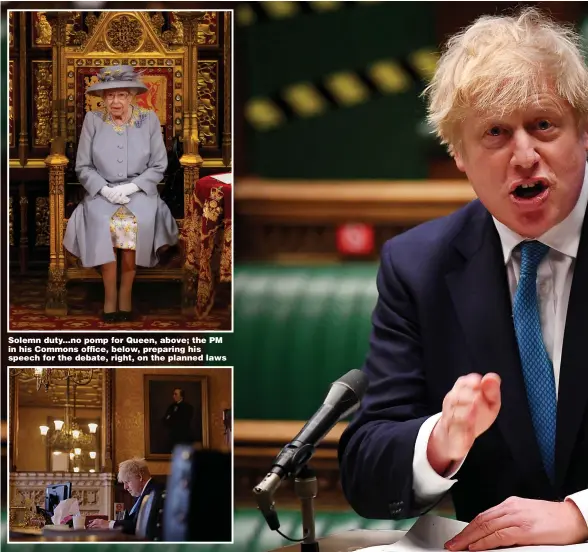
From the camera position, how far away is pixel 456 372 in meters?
2.27

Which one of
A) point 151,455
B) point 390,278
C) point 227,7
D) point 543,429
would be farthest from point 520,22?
point 151,455

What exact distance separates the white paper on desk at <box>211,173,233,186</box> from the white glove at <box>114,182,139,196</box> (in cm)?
23

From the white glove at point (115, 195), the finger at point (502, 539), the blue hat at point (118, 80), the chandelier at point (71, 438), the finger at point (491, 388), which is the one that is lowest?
the chandelier at point (71, 438)

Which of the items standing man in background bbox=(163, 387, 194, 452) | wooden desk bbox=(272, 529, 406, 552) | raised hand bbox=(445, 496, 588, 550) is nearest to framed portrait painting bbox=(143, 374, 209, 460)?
standing man in background bbox=(163, 387, 194, 452)

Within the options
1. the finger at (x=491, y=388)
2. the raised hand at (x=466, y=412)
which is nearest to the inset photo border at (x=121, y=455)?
the raised hand at (x=466, y=412)

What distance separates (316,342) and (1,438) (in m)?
0.99

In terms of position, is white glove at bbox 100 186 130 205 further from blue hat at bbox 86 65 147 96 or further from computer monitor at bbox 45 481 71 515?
computer monitor at bbox 45 481 71 515

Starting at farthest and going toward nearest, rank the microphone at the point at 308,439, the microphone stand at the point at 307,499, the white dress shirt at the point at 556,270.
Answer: the white dress shirt at the point at 556,270 < the microphone stand at the point at 307,499 < the microphone at the point at 308,439

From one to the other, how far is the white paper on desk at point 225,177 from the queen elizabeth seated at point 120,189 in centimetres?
15

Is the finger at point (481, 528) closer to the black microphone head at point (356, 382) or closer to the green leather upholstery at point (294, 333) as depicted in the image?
the black microphone head at point (356, 382)

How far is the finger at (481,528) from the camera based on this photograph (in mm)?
1932

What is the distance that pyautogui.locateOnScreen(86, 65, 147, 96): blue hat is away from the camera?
10.2ft

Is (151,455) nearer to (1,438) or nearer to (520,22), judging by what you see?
(1,438)

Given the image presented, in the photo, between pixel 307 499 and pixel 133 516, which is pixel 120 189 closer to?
pixel 133 516
